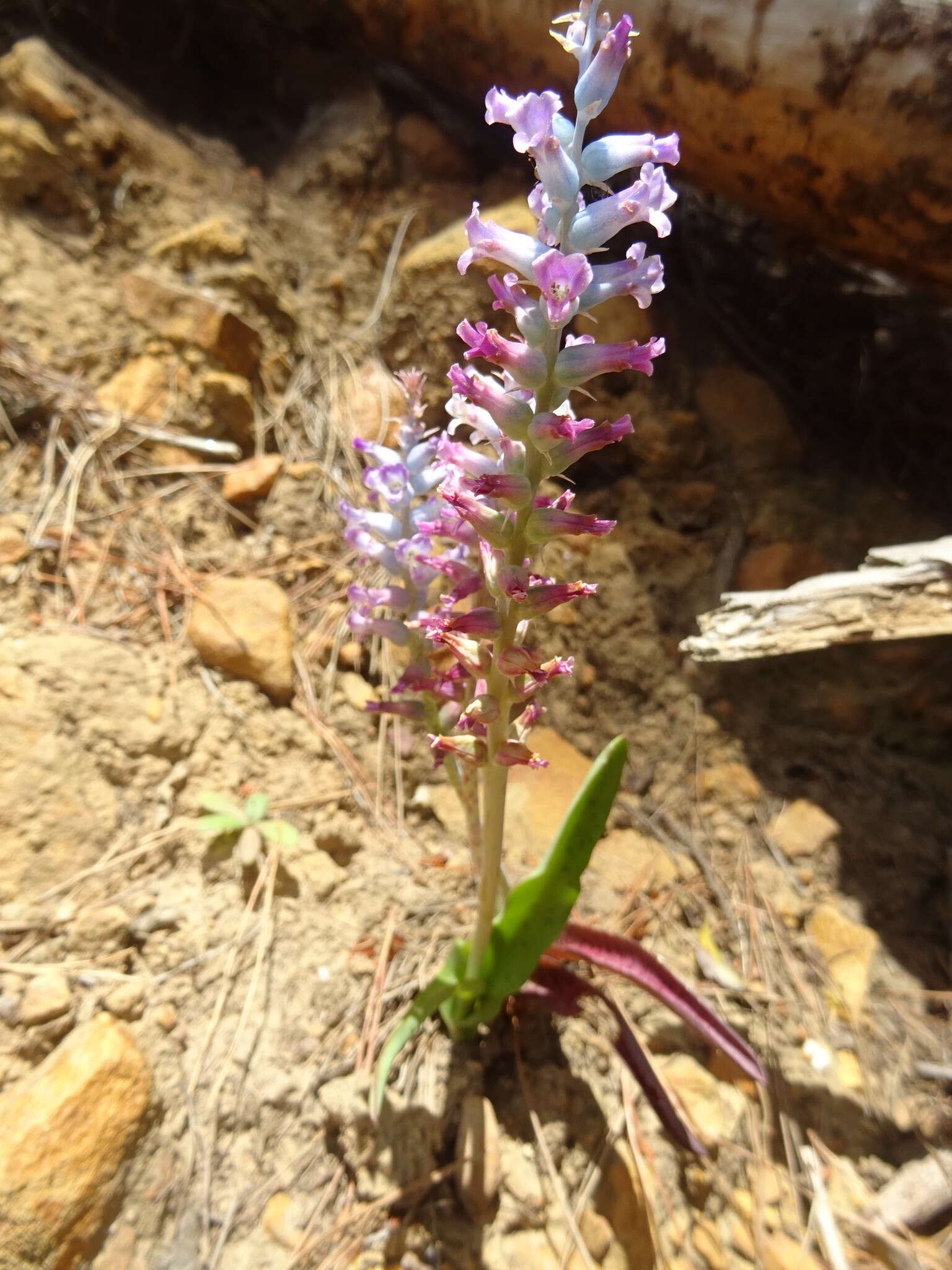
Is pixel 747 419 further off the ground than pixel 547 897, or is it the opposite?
A: pixel 747 419

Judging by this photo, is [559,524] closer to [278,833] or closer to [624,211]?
[624,211]

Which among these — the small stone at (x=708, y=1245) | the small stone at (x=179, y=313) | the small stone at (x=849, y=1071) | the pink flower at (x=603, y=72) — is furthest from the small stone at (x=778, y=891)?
the small stone at (x=179, y=313)

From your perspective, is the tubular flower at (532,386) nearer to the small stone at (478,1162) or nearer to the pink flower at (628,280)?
the pink flower at (628,280)

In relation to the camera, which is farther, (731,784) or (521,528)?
(731,784)

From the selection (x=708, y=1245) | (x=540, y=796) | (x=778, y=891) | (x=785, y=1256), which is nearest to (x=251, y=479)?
(x=540, y=796)

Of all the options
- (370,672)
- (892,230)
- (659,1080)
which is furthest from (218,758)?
(892,230)

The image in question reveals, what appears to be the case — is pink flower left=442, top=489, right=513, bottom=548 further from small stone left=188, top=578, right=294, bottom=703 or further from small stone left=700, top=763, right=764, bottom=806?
small stone left=700, top=763, right=764, bottom=806

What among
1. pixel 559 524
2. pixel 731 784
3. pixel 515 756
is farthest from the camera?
pixel 731 784

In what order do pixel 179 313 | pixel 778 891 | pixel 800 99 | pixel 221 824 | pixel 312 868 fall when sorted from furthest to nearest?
pixel 179 313 < pixel 778 891 < pixel 800 99 < pixel 312 868 < pixel 221 824
